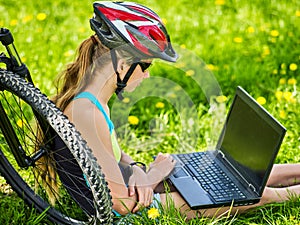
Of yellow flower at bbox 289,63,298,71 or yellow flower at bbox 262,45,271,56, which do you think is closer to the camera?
yellow flower at bbox 289,63,298,71

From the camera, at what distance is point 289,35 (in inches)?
197

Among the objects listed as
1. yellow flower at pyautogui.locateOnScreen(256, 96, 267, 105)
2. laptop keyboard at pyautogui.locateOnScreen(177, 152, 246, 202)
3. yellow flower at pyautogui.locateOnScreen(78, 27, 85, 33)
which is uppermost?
yellow flower at pyautogui.locateOnScreen(78, 27, 85, 33)

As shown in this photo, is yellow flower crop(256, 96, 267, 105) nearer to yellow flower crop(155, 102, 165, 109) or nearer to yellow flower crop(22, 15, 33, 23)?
yellow flower crop(155, 102, 165, 109)

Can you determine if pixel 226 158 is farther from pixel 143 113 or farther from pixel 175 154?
pixel 143 113

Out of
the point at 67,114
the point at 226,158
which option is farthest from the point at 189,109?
the point at 67,114

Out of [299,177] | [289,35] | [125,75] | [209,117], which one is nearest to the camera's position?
[125,75]

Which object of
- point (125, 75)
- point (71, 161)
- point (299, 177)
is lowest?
point (299, 177)

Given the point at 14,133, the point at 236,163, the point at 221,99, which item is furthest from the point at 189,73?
the point at 14,133

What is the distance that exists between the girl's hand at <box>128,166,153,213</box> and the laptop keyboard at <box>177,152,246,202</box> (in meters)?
0.29

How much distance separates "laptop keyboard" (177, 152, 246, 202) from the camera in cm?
328

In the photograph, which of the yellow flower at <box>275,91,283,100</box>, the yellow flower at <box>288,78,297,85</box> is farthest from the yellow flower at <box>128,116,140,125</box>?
Answer: the yellow flower at <box>288,78,297,85</box>

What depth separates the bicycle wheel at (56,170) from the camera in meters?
2.72

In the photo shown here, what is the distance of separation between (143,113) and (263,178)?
3.92ft

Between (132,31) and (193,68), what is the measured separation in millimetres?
1836
